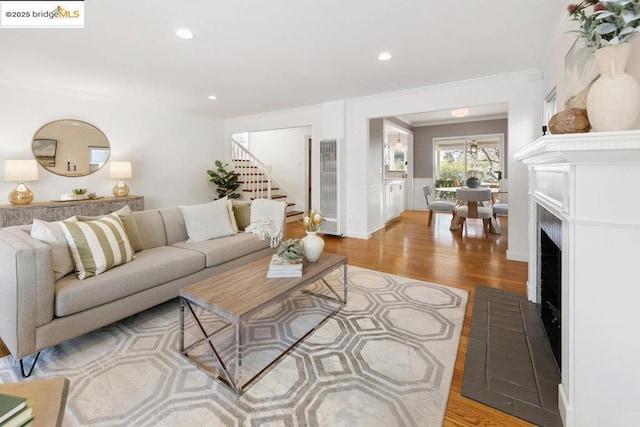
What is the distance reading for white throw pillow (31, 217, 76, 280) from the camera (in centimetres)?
189

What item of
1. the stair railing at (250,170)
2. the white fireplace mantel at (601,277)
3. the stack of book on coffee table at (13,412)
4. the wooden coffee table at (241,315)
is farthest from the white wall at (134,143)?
the white fireplace mantel at (601,277)

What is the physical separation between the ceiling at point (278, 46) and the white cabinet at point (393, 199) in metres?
2.65

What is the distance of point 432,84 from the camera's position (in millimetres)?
4125

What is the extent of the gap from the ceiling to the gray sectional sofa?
1.77 m

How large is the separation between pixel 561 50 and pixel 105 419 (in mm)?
3968

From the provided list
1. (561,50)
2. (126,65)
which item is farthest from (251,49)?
(561,50)

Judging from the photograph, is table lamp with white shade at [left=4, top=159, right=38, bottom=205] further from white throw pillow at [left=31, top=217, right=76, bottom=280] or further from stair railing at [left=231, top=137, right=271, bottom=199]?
stair railing at [left=231, top=137, right=271, bottom=199]

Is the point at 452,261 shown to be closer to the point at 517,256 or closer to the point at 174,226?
the point at 517,256

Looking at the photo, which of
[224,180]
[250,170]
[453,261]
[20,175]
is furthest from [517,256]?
[20,175]

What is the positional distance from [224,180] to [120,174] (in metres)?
2.12

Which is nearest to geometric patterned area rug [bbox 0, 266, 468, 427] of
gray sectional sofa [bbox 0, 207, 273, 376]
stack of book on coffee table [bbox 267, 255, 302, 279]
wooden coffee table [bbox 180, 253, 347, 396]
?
wooden coffee table [bbox 180, 253, 347, 396]

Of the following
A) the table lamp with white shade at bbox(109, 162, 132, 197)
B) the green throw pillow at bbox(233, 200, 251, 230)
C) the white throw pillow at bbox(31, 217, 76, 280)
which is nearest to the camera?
the white throw pillow at bbox(31, 217, 76, 280)

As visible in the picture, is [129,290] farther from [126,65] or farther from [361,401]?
[126,65]

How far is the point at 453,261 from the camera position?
3.74 meters
